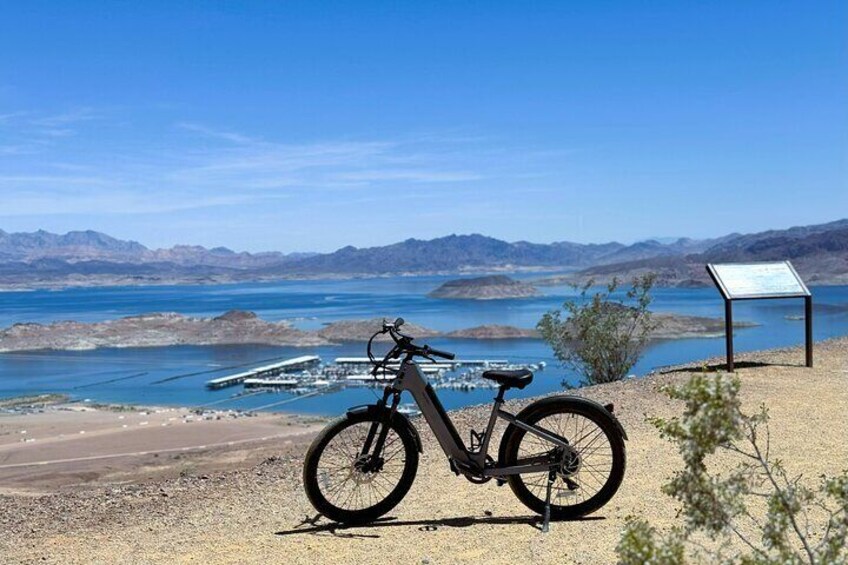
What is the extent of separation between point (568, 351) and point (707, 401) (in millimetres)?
17378

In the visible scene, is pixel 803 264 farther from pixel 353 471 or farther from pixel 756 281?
pixel 353 471

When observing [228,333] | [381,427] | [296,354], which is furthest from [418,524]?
[228,333]

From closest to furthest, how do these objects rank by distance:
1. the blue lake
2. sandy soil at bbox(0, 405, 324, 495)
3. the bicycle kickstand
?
the bicycle kickstand, sandy soil at bbox(0, 405, 324, 495), the blue lake

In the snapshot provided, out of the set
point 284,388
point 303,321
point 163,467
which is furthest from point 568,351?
point 303,321

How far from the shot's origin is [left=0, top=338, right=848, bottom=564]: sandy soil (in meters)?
5.25

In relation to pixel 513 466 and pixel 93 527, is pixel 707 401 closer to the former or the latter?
pixel 513 466

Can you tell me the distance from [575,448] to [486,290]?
140409 mm

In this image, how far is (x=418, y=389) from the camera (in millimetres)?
5609

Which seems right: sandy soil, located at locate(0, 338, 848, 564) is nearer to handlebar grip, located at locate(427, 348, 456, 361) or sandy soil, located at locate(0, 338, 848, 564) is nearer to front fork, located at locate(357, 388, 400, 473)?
front fork, located at locate(357, 388, 400, 473)

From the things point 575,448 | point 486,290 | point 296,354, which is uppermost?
point 575,448

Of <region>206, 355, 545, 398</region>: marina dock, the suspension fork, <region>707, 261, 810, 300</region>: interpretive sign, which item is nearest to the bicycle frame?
the suspension fork

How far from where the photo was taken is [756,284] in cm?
1307

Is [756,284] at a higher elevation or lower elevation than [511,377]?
higher

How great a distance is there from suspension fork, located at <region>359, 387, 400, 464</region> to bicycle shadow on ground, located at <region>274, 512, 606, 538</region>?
1.42ft
